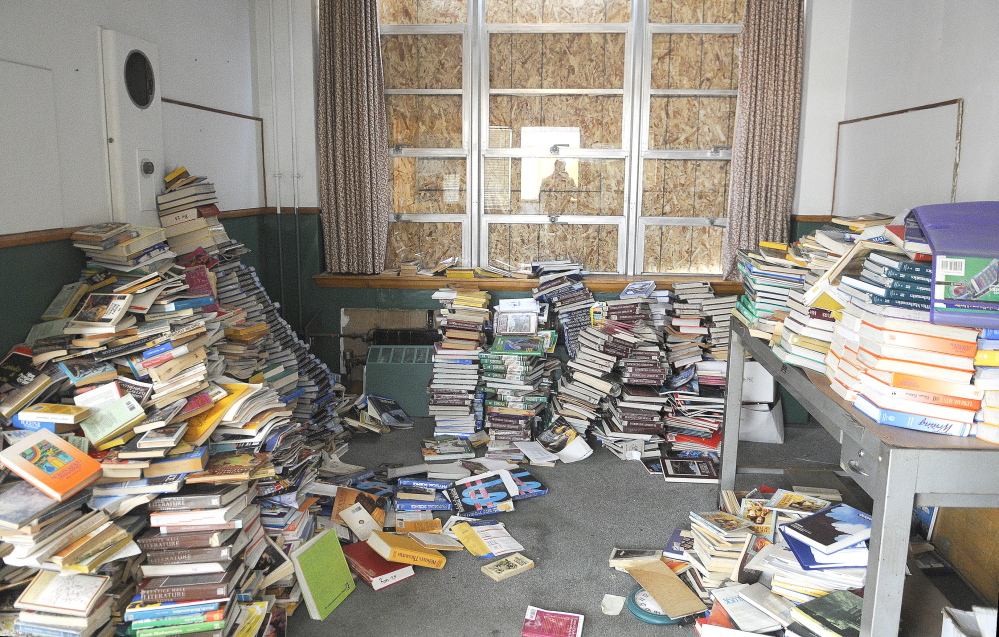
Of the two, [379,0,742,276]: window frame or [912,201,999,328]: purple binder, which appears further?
[379,0,742,276]: window frame

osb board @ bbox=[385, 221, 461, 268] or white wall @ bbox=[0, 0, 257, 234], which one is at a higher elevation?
white wall @ bbox=[0, 0, 257, 234]

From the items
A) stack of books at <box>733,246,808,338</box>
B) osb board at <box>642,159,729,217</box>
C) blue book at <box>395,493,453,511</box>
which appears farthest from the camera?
osb board at <box>642,159,729,217</box>

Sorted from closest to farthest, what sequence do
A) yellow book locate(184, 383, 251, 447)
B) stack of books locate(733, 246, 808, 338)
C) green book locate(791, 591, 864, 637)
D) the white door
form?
green book locate(791, 591, 864, 637) → yellow book locate(184, 383, 251, 447) → stack of books locate(733, 246, 808, 338) → the white door

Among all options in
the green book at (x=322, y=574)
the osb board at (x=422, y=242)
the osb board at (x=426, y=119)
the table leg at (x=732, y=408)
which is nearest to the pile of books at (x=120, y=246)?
the green book at (x=322, y=574)

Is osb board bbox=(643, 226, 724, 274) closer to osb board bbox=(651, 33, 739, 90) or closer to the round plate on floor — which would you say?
osb board bbox=(651, 33, 739, 90)

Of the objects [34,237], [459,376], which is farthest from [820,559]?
[34,237]

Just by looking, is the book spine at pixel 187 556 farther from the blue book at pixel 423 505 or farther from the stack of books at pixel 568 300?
the stack of books at pixel 568 300

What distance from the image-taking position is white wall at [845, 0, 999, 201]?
3.24 m

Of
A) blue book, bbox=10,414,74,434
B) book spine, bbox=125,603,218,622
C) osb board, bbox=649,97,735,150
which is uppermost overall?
osb board, bbox=649,97,735,150

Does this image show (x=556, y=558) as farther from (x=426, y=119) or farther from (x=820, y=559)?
(x=426, y=119)

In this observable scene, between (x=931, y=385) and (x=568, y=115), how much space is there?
12.6 feet

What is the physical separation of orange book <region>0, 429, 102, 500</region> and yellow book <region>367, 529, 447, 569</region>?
3.96 ft

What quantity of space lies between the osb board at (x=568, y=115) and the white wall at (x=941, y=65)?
1591mm

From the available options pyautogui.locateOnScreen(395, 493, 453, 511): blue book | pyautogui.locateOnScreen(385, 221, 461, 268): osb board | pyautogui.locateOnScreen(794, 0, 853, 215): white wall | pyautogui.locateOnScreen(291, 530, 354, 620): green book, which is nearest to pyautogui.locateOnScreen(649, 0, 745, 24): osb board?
pyautogui.locateOnScreen(794, 0, 853, 215): white wall
